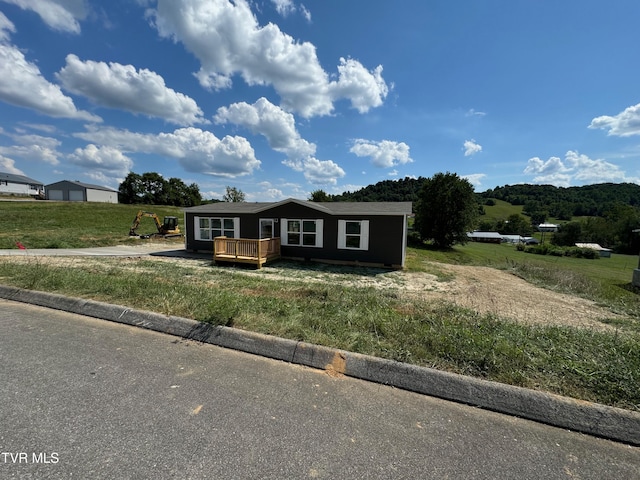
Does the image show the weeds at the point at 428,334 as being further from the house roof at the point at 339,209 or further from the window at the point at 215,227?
the window at the point at 215,227

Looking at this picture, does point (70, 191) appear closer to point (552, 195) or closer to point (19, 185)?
point (19, 185)

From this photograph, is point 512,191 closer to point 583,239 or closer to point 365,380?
point 583,239

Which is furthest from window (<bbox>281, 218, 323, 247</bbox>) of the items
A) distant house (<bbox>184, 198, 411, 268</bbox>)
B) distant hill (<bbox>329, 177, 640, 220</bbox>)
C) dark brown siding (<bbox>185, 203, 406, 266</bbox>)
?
distant hill (<bbox>329, 177, 640, 220</bbox>)

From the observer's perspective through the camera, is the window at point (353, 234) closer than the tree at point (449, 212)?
Yes

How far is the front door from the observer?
47.0 ft

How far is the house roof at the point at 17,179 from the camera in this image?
184 ft

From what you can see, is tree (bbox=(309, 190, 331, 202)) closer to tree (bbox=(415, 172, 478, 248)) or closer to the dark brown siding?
tree (bbox=(415, 172, 478, 248))

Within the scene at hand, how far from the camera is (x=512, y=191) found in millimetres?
127812

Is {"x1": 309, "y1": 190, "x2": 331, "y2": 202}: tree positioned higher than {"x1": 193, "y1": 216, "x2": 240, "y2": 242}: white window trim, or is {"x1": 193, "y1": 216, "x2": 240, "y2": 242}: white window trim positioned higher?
{"x1": 309, "y1": 190, "x2": 331, "y2": 202}: tree

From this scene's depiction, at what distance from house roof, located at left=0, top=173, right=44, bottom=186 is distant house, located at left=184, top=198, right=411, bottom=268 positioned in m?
68.2

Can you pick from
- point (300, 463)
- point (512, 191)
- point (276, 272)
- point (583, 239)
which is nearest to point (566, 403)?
point (300, 463)

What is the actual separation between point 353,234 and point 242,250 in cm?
489

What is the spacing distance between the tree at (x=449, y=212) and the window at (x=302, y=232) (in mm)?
20926

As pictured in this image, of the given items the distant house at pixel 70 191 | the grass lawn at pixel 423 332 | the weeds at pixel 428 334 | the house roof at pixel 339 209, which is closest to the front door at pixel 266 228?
the house roof at pixel 339 209
